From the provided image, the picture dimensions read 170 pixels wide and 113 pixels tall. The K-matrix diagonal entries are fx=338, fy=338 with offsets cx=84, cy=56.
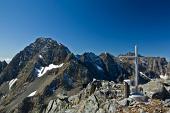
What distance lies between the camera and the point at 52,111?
82750 millimetres

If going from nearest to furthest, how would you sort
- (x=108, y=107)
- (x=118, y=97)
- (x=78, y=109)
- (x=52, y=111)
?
1. (x=108, y=107)
2. (x=118, y=97)
3. (x=78, y=109)
4. (x=52, y=111)

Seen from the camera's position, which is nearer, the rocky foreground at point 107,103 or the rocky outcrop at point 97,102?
the rocky foreground at point 107,103

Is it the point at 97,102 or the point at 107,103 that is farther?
the point at 97,102

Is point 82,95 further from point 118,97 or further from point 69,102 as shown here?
point 118,97

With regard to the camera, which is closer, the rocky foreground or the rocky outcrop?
the rocky foreground

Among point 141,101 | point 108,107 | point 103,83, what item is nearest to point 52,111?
point 103,83

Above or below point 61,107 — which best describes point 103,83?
above

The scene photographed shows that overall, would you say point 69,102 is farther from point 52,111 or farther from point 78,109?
point 78,109

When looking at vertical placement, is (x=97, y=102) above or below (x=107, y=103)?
above

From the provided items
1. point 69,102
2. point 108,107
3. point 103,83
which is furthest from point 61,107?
point 108,107

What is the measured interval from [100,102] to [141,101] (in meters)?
12.9

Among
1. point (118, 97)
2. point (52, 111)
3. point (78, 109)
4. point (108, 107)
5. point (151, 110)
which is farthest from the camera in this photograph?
point (52, 111)

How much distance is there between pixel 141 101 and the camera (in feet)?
174

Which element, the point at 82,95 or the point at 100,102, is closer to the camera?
the point at 100,102
